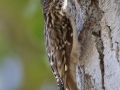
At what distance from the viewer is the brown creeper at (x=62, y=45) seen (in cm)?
268

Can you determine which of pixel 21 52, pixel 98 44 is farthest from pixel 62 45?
pixel 21 52

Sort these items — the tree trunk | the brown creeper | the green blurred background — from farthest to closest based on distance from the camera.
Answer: the green blurred background
the brown creeper
the tree trunk

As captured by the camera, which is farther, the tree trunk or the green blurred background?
the green blurred background

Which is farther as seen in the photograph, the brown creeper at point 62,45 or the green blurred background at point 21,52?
the green blurred background at point 21,52

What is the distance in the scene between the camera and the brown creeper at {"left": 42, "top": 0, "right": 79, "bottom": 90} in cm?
268

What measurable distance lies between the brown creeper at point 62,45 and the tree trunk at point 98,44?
0.07 m

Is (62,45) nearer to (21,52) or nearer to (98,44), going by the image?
(98,44)

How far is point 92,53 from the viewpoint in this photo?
7.98 ft

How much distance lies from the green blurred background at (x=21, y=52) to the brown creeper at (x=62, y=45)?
0.55m

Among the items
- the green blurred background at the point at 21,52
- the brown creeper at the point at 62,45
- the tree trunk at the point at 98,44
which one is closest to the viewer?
the tree trunk at the point at 98,44

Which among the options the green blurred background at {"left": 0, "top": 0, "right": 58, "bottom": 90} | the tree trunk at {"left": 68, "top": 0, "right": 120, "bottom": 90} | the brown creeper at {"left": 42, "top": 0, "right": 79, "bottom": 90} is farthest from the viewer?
the green blurred background at {"left": 0, "top": 0, "right": 58, "bottom": 90}

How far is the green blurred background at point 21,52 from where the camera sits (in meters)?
3.64

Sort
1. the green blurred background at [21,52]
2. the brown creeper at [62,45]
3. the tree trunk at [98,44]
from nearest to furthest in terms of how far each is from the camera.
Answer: the tree trunk at [98,44], the brown creeper at [62,45], the green blurred background at [21,52]

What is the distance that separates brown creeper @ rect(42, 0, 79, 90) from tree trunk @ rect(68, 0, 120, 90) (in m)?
0.07
